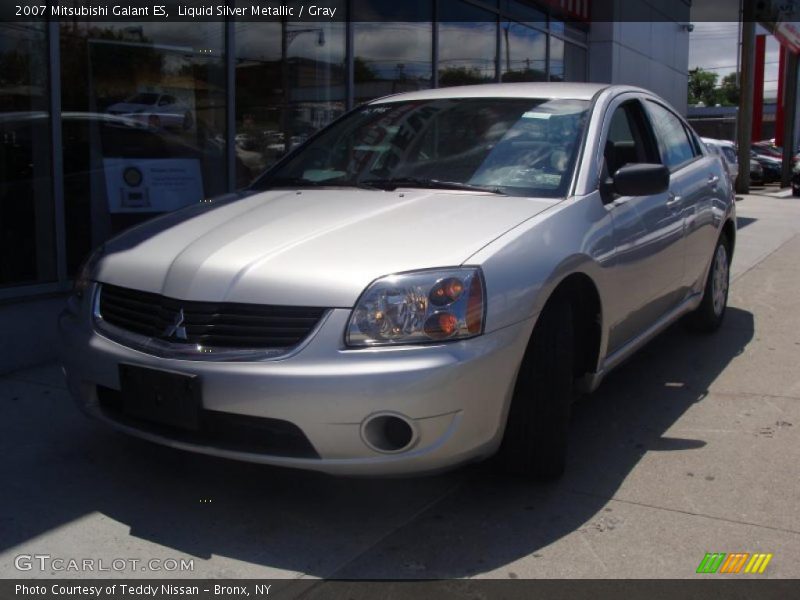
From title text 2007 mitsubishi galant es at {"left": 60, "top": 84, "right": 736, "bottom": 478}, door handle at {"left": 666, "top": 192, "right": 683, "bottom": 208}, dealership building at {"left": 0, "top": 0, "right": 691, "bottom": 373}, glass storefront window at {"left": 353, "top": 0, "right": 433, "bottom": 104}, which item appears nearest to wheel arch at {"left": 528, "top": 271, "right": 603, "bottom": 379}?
title text 2007 mitsubishi galant es at {"left": 60, "top": 84, "right": 736, "bottom": 478}

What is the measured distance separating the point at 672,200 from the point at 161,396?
9.82 ft

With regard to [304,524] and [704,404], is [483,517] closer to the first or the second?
[304,524]

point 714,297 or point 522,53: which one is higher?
point 522,53

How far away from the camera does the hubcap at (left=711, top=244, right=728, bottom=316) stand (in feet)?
20.1

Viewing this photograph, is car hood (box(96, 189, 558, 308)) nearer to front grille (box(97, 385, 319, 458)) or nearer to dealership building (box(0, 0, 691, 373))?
front grille (box(97, 385, 319, 458))

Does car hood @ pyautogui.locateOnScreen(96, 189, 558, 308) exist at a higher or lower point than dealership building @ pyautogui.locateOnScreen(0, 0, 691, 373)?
lower

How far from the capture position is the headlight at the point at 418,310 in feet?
10.1

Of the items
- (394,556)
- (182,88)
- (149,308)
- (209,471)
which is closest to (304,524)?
(394,556)

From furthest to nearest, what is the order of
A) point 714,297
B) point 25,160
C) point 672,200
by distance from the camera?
point 714,297 → point 25,160 → point 672,200

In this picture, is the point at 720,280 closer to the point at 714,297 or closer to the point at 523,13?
the point at 714,297

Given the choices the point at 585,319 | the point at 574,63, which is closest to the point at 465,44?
the point at 574,63

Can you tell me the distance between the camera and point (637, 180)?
161 inches

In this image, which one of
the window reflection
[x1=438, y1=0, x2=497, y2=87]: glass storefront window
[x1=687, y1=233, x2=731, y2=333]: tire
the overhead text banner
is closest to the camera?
the overhead text banner

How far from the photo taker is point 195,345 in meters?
3.22
